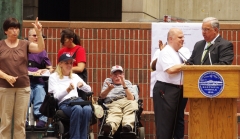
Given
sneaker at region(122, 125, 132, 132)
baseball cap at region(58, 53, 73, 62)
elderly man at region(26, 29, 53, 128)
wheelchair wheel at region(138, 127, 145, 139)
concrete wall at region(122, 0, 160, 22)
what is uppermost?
concrete wall at region(122, 0, 160, 22)

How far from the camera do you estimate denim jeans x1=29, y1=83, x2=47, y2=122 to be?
1203 centimetres

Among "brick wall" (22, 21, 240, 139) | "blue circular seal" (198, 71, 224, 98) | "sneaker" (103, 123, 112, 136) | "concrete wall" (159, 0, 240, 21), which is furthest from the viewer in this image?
"concrete wall" (159, 0, 240, 21)

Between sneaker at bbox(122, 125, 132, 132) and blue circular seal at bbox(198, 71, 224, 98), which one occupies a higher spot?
blue circular seal at bbox(198, 71, 224, 98)

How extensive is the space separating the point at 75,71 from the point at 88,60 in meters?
1.30

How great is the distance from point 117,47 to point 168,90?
10.3 ft

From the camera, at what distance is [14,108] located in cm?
1079

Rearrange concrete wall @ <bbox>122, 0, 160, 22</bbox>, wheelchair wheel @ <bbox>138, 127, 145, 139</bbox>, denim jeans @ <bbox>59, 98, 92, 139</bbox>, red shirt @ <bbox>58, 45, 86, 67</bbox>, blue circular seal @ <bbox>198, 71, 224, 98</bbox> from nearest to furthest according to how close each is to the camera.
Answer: blue circular seal @ <bbox>198, 71, 224, 98</bbox> < denim jeans @ <bbox>59, 98, 92, 139</bbox> < wheelchair wheel @ <bbox>138, 127, 145, 139</bbox> < red shirt @ <bbox>58, 45, 86, 67</bbox> < concrete wall @ <bbox>122, 0, 160, 22</bbox>

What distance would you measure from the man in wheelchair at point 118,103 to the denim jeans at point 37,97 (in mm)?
1049

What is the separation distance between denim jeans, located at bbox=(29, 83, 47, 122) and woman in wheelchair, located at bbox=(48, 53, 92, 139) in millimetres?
403

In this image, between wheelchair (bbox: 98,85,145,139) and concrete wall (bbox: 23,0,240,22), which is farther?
concrete wall (bbox: 23,0,240,22)

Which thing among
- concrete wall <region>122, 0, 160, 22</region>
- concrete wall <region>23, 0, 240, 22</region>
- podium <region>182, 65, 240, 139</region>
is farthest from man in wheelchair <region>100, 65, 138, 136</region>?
concrete wall <region>23, 0, 240, 22</region>

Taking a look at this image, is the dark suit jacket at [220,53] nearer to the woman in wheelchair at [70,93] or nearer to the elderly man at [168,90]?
the elderly man at [168,90]

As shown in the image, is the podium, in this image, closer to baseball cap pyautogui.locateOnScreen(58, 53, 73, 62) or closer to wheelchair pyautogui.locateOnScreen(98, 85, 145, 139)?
wheelchair pyautogui.locateOnScreen(98, 85, 145, 139)

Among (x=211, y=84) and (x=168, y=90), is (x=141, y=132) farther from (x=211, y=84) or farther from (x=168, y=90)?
(x=211, y=84)
